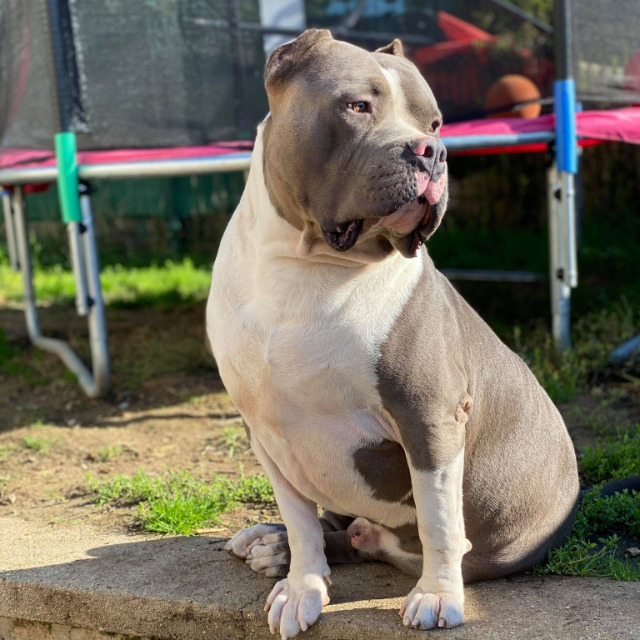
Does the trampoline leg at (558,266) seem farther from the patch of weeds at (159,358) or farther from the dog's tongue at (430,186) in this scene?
the dog's tongue at (430,186)

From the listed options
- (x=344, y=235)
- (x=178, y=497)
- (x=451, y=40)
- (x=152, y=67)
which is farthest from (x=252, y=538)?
(x=451, y=40)

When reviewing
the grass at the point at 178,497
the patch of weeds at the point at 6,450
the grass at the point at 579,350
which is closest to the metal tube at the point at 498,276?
the grass at the point at 579,350

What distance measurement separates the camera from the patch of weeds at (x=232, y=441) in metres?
3.80

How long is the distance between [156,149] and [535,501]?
2819 mm

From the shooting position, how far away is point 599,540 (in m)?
2.69

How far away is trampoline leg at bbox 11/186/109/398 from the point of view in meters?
4.46

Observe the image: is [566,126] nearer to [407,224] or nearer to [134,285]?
[407,224]

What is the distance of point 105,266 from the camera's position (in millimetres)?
7961

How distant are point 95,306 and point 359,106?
2686 mm

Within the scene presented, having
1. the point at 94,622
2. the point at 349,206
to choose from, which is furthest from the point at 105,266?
the point at 349,206

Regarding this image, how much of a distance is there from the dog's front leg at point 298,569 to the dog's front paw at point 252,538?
19cm

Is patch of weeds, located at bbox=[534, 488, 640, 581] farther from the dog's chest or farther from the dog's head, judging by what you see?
the dog's head

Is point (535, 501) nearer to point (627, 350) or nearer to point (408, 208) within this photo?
point (408, 208)

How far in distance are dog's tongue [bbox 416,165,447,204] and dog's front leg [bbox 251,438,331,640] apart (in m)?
0.83
